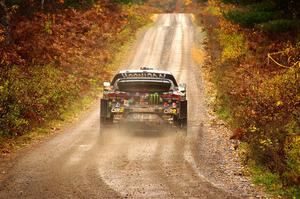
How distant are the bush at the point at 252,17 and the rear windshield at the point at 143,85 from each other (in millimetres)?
8462

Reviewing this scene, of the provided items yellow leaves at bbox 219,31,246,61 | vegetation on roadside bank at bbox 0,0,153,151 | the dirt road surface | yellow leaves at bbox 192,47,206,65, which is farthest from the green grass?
yellow leaves at bbox 192,47,206,65

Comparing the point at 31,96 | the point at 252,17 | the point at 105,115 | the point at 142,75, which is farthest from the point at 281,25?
the point at 31,96

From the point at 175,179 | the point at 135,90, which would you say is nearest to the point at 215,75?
the point at 135,90

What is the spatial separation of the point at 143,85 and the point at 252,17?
9.07m

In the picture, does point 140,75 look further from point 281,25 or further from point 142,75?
point 281,25

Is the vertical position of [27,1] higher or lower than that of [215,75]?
higher

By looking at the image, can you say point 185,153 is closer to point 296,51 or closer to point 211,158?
point 211,158

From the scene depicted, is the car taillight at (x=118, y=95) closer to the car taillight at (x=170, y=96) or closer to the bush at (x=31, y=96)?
the car taillight at (x=170, y=96)

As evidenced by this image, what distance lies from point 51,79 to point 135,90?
28.7ft

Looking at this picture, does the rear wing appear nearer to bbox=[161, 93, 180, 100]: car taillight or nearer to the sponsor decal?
the sponsor decal

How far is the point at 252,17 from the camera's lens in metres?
22.0

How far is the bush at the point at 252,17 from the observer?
21.8 meters

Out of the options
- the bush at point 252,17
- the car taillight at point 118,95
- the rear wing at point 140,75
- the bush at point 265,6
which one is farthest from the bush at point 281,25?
the car taillight at point 118,95

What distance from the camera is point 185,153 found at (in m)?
12.6
